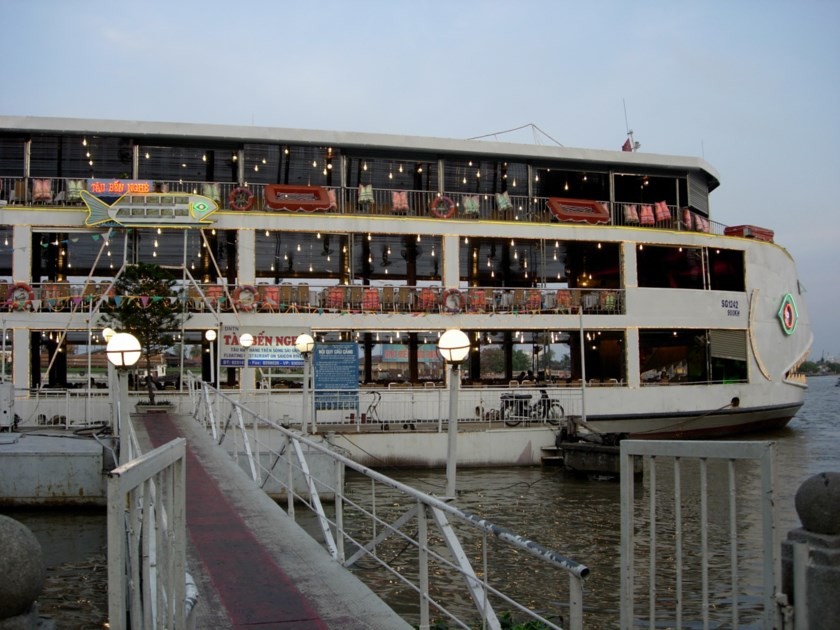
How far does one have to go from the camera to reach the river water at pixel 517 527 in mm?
10609

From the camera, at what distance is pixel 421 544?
6.23m

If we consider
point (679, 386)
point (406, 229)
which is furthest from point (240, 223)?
point (679, 386)

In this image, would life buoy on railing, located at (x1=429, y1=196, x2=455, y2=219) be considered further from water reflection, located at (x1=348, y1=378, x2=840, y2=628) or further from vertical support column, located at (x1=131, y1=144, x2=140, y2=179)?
vertical support column, located at (x1=131, y1=144, x2=140, y2=179)

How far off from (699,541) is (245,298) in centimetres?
1580

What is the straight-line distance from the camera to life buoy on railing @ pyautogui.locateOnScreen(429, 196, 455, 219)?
2678 cm

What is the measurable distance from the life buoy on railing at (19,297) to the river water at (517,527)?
9558 millimetres

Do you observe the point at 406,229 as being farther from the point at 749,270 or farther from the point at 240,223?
the point at 749,270

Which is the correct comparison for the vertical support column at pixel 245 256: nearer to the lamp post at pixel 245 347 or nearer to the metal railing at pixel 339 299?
the metal railing at pixel 339 299

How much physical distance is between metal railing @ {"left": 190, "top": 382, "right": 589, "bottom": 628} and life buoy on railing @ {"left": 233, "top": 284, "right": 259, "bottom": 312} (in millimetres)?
3960

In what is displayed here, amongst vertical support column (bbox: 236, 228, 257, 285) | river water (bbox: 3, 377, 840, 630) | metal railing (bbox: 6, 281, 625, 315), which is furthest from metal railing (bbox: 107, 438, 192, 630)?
vertical support column (bbox: 236, 228, 257, 285)

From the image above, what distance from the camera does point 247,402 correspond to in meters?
22.5

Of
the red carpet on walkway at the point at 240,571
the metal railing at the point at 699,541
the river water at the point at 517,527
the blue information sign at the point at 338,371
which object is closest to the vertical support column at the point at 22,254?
the blue information sign at the point at 338,371

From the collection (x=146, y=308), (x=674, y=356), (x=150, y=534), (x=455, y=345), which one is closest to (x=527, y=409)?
(x=146, y=308)

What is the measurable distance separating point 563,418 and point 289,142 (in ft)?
45.3
